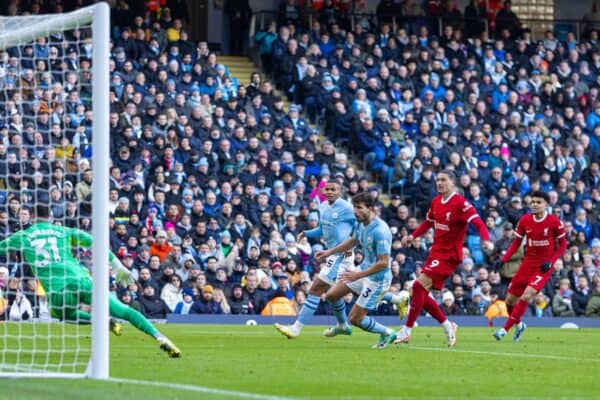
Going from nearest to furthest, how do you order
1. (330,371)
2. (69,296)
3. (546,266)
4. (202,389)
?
(202,389)
(330,371)
(69,296)
(546,266)

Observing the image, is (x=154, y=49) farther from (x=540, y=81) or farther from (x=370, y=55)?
(x=540, y=81)

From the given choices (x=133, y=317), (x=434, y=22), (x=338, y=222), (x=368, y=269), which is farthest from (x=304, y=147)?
(x=133, y=317)

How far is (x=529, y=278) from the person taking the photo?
2075cm

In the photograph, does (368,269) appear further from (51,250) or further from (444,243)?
(51,250)

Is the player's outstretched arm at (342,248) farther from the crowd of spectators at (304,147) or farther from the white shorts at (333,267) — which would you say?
the crowd of spectators at (304,147)

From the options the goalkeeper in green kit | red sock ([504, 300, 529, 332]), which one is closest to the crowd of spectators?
the goalkeeper in green kit

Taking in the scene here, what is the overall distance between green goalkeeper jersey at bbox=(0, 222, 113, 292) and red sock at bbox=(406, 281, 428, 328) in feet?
16.7

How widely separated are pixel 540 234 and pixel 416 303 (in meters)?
3.59

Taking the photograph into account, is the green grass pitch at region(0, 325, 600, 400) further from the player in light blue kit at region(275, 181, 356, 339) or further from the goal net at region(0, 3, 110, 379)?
the goal net at region(0, 3, 110, 379)

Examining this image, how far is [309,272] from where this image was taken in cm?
2819

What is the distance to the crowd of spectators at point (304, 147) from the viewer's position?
26031mm

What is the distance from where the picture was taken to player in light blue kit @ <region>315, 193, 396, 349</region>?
16.7m

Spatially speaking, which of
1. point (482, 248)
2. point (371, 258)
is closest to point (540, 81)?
point (482, 248)

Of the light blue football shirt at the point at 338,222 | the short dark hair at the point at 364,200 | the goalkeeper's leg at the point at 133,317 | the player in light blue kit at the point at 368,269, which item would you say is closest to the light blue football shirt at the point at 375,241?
the player in light blue kit at the point at 368,269
